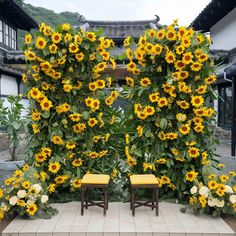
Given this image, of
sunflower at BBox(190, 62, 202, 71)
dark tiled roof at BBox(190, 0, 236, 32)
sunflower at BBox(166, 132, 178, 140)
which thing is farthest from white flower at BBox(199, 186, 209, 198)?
dark tiled roof at BBox(190, 0, 236, 32)

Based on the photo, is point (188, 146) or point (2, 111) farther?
point (2, 111)

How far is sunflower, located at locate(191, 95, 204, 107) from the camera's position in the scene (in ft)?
14.0

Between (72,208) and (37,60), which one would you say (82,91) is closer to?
(37,60)

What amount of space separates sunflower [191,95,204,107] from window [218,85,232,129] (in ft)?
30.8

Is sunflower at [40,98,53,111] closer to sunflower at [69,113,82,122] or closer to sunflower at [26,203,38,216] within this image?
sunflower at [69,113,82,122]

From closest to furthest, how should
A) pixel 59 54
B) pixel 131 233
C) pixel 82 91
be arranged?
1. pixel 131 233
2. pixel 59 54
3. pixel 82 91

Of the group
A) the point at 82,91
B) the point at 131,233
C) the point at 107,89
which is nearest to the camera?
the point at 131,233

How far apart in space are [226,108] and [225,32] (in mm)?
3366

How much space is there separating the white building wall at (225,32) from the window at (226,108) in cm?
182

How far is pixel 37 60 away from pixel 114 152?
1.83m

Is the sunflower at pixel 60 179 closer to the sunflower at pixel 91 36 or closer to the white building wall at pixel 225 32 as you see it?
the sunflower at pixel 91 36

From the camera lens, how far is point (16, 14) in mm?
14766

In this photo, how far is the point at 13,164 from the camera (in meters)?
6.29

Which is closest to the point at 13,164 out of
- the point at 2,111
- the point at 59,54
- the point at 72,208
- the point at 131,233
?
the point at 2,111
